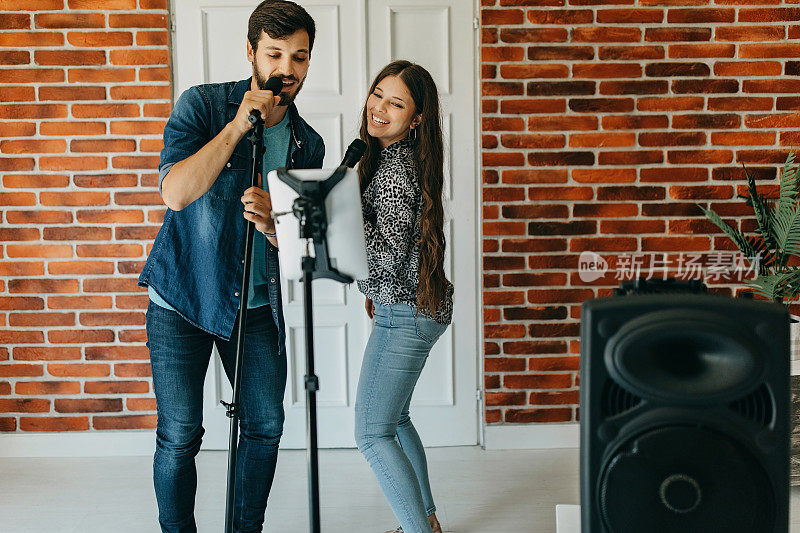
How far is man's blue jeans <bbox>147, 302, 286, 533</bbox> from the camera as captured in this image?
1750 mm

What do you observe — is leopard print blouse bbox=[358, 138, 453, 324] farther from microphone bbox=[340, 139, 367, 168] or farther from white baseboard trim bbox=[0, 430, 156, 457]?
white baseboard trim bbox=[0, 430, 156, 457]

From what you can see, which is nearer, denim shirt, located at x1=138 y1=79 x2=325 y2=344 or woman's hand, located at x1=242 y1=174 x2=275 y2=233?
woman's hand, located at x1=242 y1=174 x2=275 y2=233

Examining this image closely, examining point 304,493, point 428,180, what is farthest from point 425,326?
point 304,493

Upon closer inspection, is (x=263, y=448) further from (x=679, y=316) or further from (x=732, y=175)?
(x=732, y=175)

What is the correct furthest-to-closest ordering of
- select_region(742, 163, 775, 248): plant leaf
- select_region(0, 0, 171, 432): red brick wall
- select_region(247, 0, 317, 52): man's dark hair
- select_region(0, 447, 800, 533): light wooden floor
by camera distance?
1. select_region(0, 0, 171, 432): red brick wall
2. select_region(742, 163, 775, 248): plant leaf
3. select_region(0, 447, 800, 533): light wooden floor
4. select_region(247, 0, 317, 52): man's dark hair

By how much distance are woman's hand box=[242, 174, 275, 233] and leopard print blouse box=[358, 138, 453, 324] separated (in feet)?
Result: 1.08

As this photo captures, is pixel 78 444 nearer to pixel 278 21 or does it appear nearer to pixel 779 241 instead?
pixel 278 21

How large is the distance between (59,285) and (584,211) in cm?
231

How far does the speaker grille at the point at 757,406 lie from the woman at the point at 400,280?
1042mm

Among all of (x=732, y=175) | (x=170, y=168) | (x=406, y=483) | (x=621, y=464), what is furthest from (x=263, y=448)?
(x=732, y=175)

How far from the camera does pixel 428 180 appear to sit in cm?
181

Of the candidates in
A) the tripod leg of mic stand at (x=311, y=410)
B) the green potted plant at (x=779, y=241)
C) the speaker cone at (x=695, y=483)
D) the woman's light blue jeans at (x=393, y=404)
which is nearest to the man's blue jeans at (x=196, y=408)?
the woman's light blue jeans at (x=393, y=404)

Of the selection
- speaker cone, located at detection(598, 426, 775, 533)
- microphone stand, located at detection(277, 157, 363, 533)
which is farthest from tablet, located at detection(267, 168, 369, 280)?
speaker cone, located at detection(598, 426, 775, 533)

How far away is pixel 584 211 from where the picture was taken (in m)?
2.81
